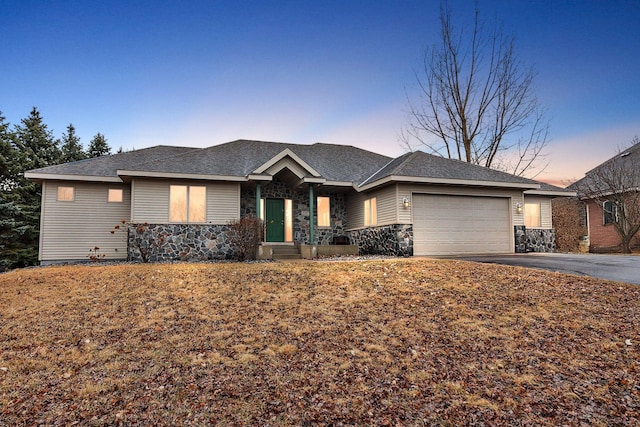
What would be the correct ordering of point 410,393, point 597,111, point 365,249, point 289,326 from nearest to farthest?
point 410,393 → point 289,326 → point 365,249 → point 597,111

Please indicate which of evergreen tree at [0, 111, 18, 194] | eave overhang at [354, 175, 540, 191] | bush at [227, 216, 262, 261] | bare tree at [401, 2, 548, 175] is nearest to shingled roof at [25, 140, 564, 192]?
eave overhang at [354, 175, 540, 191]

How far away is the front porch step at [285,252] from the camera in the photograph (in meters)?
14.1

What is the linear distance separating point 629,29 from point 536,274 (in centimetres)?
1209

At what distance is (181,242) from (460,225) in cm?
1042

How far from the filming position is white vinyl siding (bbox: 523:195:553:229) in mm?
16844

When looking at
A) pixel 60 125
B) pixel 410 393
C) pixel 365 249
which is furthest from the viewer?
pixel 60 125

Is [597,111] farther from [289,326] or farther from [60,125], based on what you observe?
[60,125]

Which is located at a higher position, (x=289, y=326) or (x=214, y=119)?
(x=214, y=119)

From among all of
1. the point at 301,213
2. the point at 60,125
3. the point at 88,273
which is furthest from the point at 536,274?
the point at 60,125

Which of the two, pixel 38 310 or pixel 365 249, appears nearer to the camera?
pixel 38 310

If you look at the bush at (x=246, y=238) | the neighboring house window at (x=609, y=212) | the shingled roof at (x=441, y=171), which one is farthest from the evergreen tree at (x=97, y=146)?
the neighboring house window at (x=609, y=212)

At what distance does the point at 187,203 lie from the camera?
13844mm

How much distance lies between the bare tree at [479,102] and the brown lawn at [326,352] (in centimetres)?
1603

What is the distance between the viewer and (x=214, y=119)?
18031 mm
